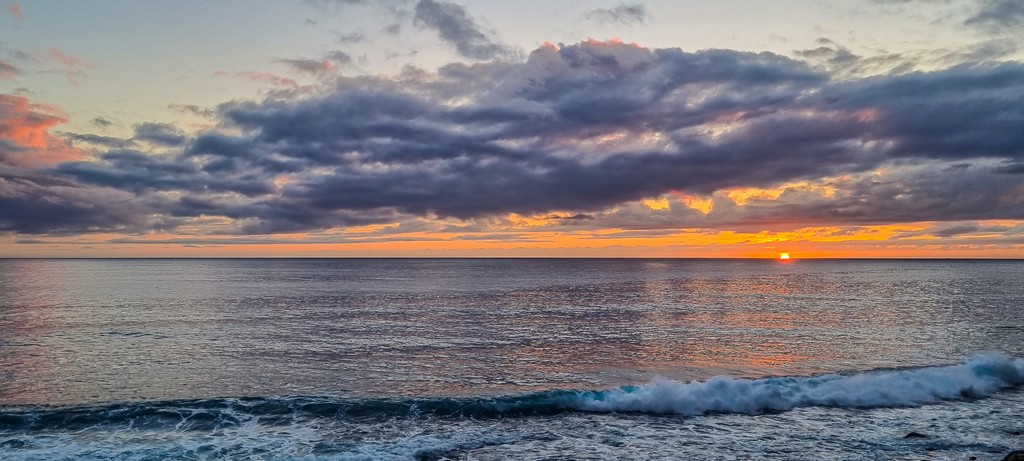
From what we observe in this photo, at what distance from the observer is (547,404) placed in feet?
88.7

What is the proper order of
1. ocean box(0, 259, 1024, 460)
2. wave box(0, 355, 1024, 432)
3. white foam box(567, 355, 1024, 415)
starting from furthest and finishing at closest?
white foam box(567, 355, 1024, 415), wave box(0, 355, 1024, 432), ocean box(0, 259, 1024, 460)

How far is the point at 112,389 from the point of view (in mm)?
29250

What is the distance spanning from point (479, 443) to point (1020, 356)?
3818 cm

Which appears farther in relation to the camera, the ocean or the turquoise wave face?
the ocean

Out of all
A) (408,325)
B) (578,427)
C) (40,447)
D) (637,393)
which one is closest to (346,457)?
(578,427)

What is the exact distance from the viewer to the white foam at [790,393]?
27.0 metres

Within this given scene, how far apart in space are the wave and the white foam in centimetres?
5

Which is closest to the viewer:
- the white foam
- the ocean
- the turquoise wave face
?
the turquoise wave face

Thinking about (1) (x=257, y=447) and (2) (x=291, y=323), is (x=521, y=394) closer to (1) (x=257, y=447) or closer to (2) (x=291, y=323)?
(1) (x=257, y=447)

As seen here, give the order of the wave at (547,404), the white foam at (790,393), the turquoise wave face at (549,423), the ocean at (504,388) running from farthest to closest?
the white foam at (790,393), the wave at (547,404), the ocean at (504,388), the turquoise wave face at (549,423)

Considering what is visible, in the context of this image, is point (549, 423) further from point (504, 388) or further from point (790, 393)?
point (790, 393)

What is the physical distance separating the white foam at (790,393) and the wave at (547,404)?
0.15ft

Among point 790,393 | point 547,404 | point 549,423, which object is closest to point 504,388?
Result: point 547,404

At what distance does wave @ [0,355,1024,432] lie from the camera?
24.6 metres
